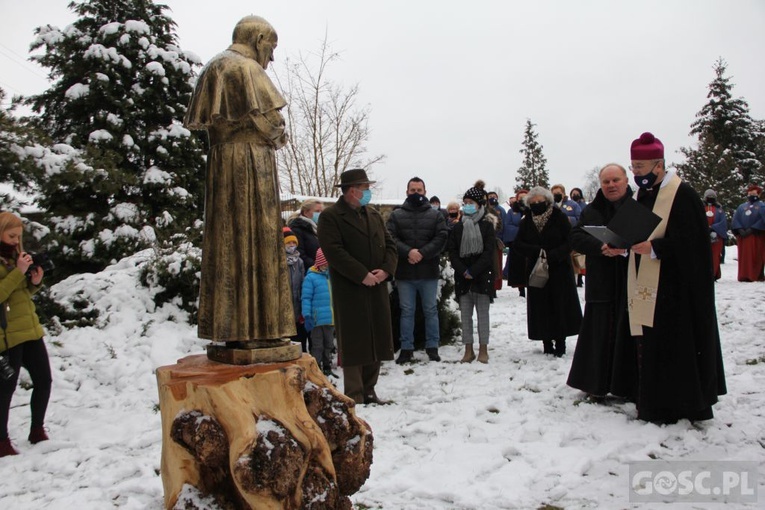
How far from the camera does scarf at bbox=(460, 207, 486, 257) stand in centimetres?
775

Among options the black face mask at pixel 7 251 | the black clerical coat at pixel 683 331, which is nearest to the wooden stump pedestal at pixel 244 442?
the black face mask at pixel 7 251

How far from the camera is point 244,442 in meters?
3.07

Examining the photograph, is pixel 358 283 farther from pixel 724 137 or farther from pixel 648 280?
pixel 724 137

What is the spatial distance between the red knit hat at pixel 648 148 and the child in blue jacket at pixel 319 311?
352cm

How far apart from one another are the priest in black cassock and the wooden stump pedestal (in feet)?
9.28

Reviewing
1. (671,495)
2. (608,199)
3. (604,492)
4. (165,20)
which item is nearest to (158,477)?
(604,492)

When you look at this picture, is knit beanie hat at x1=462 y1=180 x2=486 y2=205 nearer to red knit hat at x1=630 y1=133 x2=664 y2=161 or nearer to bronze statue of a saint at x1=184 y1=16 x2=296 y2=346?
red knit hat at x1=630 y1=133 x2=664 y2=161

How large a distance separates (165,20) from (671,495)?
16.7 metres

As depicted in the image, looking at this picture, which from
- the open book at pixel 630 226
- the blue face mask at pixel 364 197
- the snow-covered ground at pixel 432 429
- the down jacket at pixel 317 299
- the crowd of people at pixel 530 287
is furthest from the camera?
the down jacket at pixel 317 299

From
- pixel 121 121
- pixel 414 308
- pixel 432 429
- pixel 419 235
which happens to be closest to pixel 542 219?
pixel 419 235

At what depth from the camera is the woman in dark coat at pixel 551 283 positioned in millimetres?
7551

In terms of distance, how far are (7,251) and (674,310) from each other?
550 cm

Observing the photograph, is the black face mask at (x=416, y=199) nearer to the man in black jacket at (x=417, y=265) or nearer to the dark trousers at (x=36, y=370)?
the man in black jacket at (x=417, y=265)

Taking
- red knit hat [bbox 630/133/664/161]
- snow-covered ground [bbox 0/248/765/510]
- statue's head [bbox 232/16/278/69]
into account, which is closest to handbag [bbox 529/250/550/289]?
snow-covered ground [bbox 0/248/765/510]
